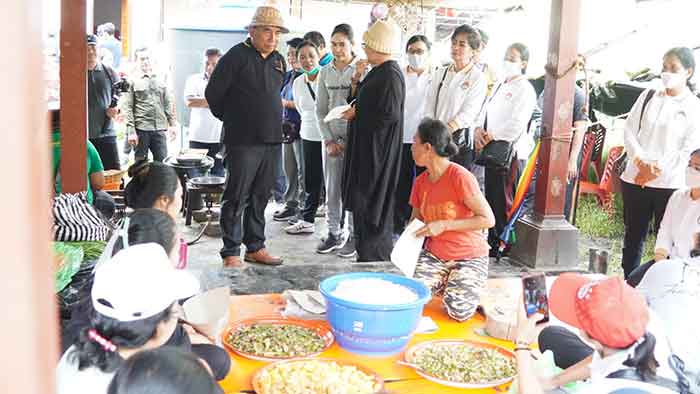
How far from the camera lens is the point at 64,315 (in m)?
3.14

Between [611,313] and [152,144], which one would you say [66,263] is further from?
[152,144]

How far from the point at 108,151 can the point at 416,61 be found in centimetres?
323

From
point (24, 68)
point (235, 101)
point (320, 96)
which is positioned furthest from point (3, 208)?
point (320, 96)

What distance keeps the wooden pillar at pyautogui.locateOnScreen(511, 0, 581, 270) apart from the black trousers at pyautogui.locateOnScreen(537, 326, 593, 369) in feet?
7.22

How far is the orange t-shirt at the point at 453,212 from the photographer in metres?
3.46

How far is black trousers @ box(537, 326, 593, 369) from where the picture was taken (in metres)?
2.61

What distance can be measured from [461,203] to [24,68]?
3.04 m

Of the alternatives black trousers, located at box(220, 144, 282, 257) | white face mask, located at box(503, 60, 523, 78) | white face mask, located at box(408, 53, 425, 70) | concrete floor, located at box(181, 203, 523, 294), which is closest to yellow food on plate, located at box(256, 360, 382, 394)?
concrete floor, located at box(181, 203, 523, 294)

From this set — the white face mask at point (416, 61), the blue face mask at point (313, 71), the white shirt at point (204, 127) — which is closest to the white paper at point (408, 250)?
the white face mask at point (416, 61)

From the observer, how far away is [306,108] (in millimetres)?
6363

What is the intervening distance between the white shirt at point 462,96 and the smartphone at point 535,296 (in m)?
2.89

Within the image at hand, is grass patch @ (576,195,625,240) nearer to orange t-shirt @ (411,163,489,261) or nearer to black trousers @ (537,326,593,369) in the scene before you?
orange t-shirt @ (411,163,489,261)

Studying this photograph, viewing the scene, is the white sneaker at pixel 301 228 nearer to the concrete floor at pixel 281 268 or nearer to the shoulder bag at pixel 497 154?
the concrete floor at pixel 281 268

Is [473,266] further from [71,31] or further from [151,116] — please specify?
[151,116]
